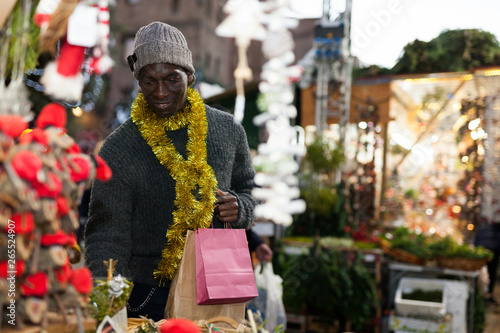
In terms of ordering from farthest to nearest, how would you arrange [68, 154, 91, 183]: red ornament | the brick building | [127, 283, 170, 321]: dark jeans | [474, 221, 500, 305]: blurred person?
the brick building
[474, 221, 500, 305]: blurred person
[127, 283, 170, 321]: dark jeans
[68, 154, 91, 183]: red ornament

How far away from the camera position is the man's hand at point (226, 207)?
169cm

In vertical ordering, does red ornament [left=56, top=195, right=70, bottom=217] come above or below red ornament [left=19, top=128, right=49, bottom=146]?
below

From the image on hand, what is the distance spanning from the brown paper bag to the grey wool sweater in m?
0.17

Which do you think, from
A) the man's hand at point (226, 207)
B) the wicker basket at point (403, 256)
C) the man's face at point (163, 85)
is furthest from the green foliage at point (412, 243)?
the man's face at point (163, 85)

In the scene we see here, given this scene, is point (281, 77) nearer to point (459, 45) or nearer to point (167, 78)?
point (459, 45)

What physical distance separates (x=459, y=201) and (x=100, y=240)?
6308mm

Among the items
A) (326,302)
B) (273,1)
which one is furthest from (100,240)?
(273,1)

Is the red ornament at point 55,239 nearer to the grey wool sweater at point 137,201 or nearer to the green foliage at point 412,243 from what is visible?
the grey wool sweater at point 137,201

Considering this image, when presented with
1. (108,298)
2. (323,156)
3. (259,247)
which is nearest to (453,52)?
(323,156)

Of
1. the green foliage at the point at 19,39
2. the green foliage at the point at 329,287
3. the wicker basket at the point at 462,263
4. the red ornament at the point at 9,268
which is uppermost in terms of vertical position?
the green foliage at the point at 19,39

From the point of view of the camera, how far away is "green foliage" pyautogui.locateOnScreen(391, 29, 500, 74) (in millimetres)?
6832

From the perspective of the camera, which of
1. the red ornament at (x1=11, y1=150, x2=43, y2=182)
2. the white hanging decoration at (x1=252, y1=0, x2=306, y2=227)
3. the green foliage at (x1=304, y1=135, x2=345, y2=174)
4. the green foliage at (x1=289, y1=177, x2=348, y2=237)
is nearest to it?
the red ornament at (x1=11, y1=150, x2=43, y2=182)

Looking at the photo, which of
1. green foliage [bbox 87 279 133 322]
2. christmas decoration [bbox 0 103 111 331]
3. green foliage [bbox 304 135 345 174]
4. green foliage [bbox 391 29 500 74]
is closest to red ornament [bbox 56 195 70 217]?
christmas decoration [bbox 0 103 111 331]

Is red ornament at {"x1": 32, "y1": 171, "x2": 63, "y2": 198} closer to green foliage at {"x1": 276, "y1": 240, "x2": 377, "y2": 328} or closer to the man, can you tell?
the man
